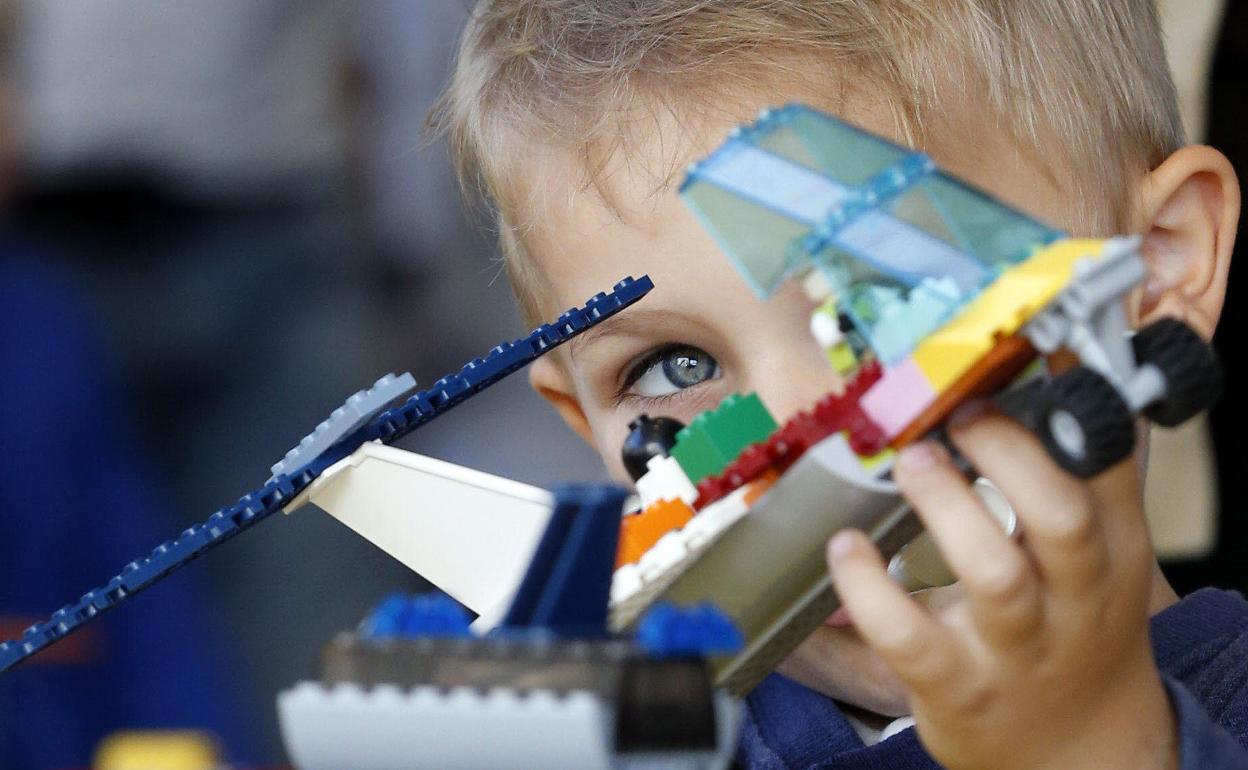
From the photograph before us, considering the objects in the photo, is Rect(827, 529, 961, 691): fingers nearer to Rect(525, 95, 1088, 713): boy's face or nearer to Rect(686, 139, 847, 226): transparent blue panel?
Rect(686, 139, 847, 226): transparent blue panel

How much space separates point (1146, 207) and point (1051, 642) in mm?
496

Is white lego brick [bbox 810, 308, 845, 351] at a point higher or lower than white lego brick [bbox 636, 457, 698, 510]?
higher

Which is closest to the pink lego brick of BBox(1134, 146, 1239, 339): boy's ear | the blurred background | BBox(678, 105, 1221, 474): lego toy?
BBox(678, 105, 1221, 474): lego toy

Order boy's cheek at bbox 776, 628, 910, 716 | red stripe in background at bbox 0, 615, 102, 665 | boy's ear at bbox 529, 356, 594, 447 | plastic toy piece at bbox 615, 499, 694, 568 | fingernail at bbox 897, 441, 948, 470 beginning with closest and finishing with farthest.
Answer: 1. fingernail at bbox 897, 441, 948, 470
2. plastic toy piece at bbox 615, 499, 694, 568
3. boy's cheek at bbox 776, 628, 910, 716
4. boy's ear at bbox 529, 356, 594, 447
5. red stripe in background at bbox 0, 615, 102, 665

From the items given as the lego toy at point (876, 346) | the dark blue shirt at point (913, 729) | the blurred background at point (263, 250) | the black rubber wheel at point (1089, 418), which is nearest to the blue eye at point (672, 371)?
the dark blue shirt at point (913, 729)

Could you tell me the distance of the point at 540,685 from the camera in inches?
20.9

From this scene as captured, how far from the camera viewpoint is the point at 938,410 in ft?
2.00

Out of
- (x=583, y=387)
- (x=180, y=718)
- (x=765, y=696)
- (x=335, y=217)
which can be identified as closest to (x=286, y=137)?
(x=335, y=217)

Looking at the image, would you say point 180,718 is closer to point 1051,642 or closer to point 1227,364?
point 1227,364

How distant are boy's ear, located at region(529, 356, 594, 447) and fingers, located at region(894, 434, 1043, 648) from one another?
23.7 inches

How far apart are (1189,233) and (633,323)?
401mm

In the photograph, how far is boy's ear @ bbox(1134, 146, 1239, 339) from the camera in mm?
1025

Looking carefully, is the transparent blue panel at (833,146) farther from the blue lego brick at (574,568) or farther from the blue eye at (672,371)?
the blue eye at (672,371)

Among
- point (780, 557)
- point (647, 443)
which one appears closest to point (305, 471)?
point (647, 443)
